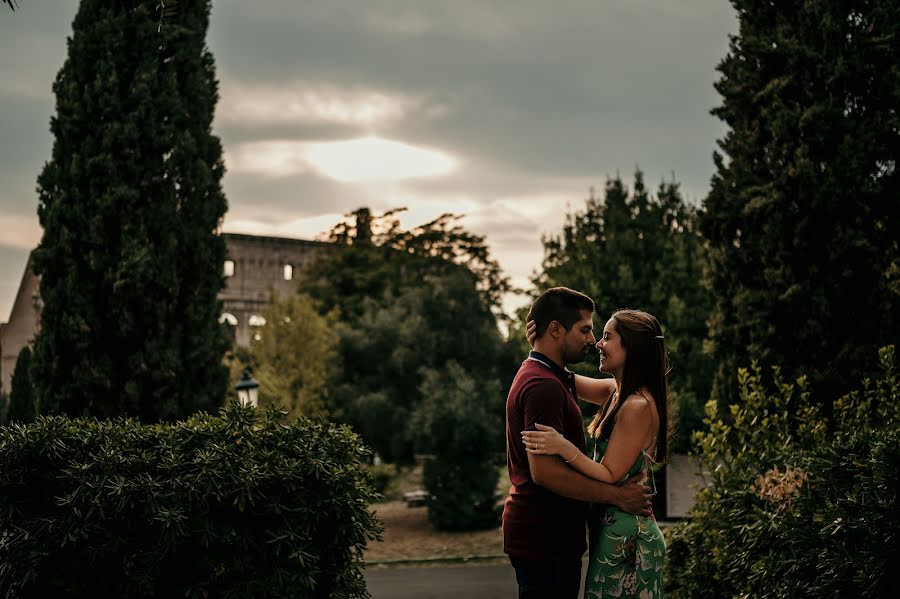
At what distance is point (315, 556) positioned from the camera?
6.57 metres

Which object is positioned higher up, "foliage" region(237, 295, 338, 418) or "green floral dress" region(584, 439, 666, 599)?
"foliage" region(237, 295, 338, 418)

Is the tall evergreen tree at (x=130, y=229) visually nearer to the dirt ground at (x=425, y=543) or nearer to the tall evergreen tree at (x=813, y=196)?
the dirt ground at (x=425, y=543)

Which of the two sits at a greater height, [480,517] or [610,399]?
[610,399]

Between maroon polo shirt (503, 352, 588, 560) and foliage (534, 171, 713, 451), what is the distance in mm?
15876

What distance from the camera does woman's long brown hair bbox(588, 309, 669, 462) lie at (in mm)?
5184

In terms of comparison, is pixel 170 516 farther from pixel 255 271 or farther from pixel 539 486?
pixel 255 271

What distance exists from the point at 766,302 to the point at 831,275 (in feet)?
2.92

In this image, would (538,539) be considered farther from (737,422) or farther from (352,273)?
(352,273)

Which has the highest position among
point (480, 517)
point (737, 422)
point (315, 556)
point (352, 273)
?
point (352, 273)

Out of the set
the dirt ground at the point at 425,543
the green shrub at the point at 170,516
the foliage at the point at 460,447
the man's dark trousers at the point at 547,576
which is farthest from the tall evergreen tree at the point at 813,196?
the foliage at the point at 460,447

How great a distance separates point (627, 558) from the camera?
506 centimetres

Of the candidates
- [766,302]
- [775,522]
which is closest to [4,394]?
[766,302]

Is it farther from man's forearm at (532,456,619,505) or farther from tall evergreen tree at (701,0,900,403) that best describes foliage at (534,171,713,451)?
man's forearm at (532,456,619,505)

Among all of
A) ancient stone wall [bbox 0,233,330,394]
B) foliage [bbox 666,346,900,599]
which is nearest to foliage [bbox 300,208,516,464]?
foliage [bbox 666,346,900,599]
